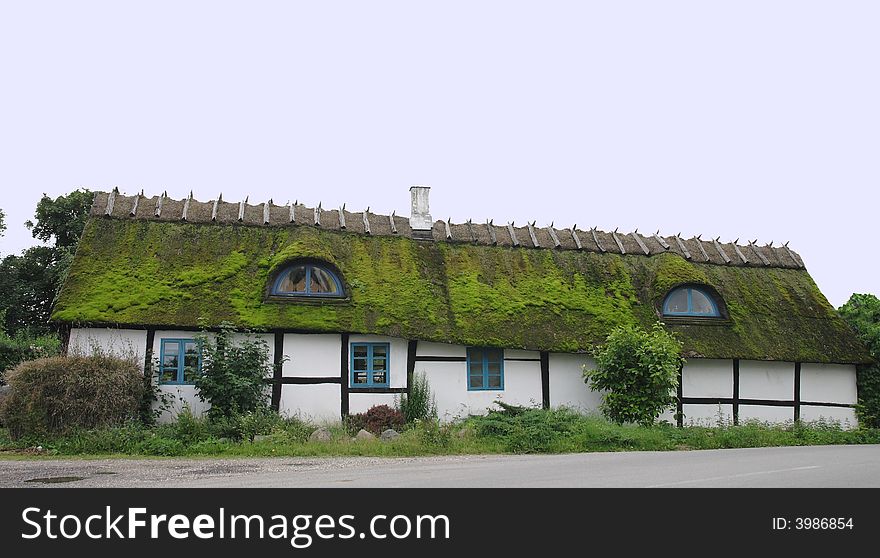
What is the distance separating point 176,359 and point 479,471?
9505mm

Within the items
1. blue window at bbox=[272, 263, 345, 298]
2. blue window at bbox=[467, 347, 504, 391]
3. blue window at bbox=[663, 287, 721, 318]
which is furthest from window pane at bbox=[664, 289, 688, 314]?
blue window at bbox=[272, 263, 345, 298]

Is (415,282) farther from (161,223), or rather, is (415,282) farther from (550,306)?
(161,223)

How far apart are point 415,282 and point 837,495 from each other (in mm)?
13498

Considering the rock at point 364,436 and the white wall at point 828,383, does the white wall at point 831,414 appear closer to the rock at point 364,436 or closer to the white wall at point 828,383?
the white wall at point 828,383

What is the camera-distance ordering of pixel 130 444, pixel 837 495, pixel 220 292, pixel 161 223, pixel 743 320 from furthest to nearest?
pixel 743 320, pixel 161 223, pixel 220 292, pixel 130 444, pixel 837 495

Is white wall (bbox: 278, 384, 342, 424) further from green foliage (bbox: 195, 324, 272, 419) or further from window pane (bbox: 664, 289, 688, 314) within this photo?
window pane (bbox: 664, 289, 688, 314)

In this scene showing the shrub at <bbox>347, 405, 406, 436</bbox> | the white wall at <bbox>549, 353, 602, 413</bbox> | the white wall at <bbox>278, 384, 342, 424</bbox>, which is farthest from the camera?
the white wall at <bbox>549, 353, 602, 413</bbox>

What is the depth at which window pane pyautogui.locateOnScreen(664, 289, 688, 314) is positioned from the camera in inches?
869

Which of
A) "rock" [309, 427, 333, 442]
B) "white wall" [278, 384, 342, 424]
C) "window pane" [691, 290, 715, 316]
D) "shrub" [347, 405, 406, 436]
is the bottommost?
"rock" [309, 427, 333, 442]

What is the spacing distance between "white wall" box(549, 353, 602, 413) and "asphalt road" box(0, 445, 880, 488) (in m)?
5.82

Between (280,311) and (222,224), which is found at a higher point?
(222,224)

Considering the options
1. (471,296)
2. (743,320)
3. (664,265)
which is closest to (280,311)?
(471,296)

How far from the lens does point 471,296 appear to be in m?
20.6

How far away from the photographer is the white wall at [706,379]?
68.8 ft
